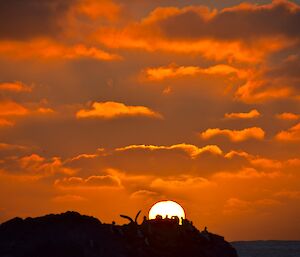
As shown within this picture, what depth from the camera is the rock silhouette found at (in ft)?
168

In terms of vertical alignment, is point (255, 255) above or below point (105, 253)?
above

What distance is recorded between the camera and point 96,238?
171 feet

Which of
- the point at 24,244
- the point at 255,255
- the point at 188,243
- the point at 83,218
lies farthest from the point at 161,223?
the point at 255,255

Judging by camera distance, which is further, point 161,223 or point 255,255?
point 255,255

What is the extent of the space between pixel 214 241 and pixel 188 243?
12.0ft

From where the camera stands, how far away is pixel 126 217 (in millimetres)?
54312

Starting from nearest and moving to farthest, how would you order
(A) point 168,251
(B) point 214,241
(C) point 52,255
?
(C) point 52,255, (A) point 168,251, (B) point 214,241

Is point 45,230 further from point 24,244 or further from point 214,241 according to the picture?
point 214,241

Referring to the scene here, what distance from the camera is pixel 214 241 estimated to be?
5812cm

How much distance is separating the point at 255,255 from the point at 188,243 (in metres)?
67.3

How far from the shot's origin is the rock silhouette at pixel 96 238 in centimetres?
5109

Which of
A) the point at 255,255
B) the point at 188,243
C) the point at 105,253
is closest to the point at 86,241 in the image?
the point at 105,253

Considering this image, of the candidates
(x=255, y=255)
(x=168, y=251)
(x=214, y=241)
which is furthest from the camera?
(x=255, y=255)

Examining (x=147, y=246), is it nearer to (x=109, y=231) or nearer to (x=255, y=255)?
(x=109, y=231)
